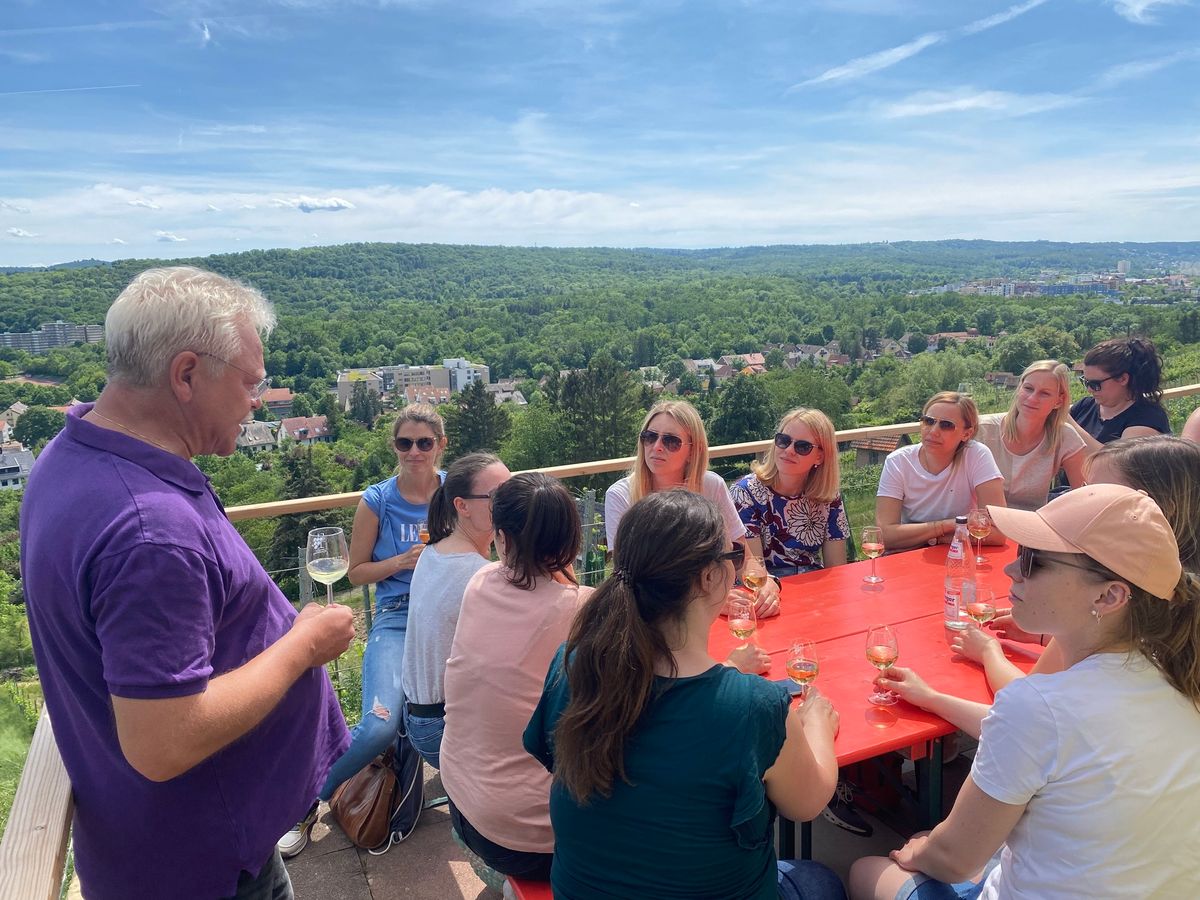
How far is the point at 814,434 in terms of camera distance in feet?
9.91

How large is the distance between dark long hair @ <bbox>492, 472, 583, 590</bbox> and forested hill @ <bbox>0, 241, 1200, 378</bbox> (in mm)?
34031

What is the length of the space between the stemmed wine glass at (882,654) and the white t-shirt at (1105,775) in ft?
2.02

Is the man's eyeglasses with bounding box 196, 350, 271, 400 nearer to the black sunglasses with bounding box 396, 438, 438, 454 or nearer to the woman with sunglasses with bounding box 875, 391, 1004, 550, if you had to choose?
the black sunglasses with bounding box 396, 438, 438, 454

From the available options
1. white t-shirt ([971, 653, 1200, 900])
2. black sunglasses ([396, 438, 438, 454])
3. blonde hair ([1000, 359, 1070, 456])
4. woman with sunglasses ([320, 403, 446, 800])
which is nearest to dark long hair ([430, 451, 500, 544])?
woman with sunglasses ([320, 403, 446, 800])

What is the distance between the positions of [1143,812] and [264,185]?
9186 centimetres

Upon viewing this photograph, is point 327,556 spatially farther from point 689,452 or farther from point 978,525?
point 978,525

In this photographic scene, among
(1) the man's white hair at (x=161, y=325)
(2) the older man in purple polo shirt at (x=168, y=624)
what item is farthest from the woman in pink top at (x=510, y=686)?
(1) the man's white hair at (x=161, y=325)

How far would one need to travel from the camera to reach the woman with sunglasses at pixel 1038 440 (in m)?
3.51

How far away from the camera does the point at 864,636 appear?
217 cm

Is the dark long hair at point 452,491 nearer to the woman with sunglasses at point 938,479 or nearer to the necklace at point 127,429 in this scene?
the necklace at point 127,429

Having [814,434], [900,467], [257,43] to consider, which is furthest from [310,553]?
[257,43]

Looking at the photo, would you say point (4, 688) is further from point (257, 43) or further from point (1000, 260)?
point (1000, 260)

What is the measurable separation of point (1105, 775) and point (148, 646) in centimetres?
135

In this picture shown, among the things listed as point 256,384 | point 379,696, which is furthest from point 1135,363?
point 256,384
